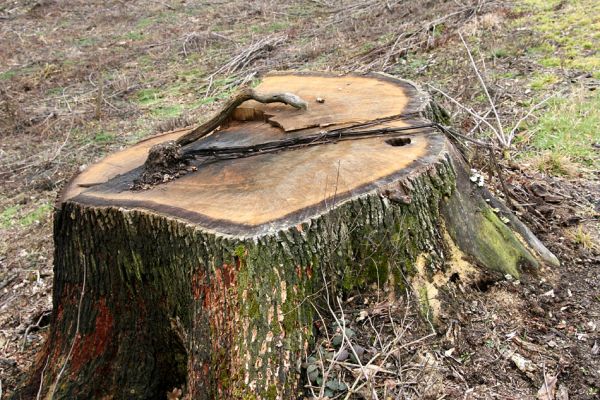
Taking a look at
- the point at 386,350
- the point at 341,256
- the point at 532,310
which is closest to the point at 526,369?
the point at 532,310

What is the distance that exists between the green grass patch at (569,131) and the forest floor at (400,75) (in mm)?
18

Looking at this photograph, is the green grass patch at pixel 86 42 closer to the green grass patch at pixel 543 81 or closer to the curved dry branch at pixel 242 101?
the green grass patch at pixel 543 81

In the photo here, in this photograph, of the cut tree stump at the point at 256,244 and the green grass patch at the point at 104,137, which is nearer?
the cut tree stump at the point at 256,244

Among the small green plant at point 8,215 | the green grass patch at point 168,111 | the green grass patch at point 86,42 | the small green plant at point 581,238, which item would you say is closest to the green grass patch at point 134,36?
the green grass patch at point 86,42

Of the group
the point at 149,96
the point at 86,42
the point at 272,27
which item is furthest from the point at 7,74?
the point at 272,27

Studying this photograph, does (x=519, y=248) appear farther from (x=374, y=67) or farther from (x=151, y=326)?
(x=374, y=67)

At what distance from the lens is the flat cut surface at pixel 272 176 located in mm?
2066

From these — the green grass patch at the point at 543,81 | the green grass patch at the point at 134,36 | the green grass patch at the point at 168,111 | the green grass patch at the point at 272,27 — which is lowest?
the green grass patch at the point at 168,111

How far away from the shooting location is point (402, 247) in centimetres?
223

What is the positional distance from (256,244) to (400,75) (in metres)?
5.50

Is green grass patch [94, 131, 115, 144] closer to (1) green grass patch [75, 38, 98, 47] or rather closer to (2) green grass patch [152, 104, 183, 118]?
(2) green grass patch [152, 104, 183, 118]

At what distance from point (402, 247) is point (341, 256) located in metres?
0.28

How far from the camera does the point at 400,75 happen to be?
692cm

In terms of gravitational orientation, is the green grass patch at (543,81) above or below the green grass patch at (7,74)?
above
